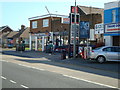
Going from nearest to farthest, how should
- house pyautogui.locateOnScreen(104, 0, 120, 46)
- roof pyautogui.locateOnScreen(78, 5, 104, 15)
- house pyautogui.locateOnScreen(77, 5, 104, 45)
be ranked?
house pyautogui.locateOnScreen(104, 0, 120, 46)
house pyautogui.locateOnScreen(77, 5, 104, 45)
roof pyautogui.locateOnScreen(78, 5, 104, 15)

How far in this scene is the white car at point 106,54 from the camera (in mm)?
17875

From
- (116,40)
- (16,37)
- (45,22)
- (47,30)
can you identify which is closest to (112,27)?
(116,40)

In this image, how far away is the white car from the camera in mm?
17875

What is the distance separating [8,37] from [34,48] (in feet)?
93.0

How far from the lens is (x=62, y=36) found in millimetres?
36000

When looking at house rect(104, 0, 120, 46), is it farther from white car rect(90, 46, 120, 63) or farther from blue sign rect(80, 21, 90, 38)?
white car rect(90, 46, 120, 63)

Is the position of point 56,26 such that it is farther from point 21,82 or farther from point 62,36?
point 21,82

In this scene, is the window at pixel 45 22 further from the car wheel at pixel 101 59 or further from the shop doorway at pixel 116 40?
the car wheel at pixel 101 59

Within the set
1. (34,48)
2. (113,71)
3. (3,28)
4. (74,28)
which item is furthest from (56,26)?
(3,28)

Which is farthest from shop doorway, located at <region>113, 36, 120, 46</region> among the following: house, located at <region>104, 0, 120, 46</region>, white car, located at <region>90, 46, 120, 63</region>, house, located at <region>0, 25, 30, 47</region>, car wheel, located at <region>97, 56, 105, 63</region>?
house, located at <region>0, 25, 30, 47</region>

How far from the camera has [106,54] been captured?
18094 mm

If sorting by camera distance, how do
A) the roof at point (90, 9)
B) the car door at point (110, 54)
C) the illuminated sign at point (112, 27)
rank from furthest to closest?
the roof at point (90, 9) → the illuminated sign at point (112, 27) → the car door at point (110, 54)

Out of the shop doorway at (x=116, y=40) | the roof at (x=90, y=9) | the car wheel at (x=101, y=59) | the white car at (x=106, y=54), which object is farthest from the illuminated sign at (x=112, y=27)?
the roof at (x=90, y=9)

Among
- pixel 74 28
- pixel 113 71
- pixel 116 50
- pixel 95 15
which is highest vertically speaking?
pixel 95 15
